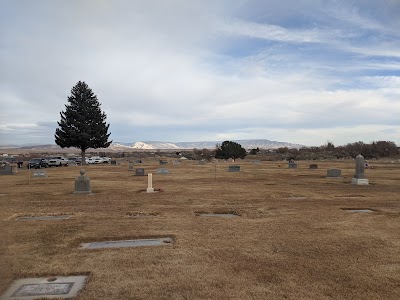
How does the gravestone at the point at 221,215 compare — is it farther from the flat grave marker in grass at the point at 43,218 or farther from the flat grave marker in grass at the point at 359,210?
the flat grave marker in grass at the point at 43,218

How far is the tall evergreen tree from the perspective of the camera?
54.6m

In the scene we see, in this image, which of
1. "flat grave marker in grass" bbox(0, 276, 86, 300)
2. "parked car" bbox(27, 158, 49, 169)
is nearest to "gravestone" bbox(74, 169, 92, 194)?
"flat grave marker in grass" bbox(0, 276, 86, 300)

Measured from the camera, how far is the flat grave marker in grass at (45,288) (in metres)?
5.16

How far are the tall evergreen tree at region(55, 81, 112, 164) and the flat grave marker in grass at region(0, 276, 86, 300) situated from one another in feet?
165

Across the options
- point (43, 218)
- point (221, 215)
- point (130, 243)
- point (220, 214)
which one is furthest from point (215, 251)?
point (43, 218)

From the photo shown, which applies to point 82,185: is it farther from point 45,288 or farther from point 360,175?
point 360,175

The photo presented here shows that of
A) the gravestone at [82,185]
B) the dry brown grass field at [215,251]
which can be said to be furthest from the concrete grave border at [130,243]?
the gravestone at [82,185]

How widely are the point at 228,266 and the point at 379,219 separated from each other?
640cm

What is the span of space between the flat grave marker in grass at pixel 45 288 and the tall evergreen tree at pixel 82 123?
5041 cm

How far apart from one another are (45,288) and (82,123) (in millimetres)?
51913

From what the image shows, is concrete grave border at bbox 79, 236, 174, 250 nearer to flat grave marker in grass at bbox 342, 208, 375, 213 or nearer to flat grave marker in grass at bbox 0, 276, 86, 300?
flat grave marker in grass at bbox 0, 276, 86, 300

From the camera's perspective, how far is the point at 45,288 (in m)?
5.46

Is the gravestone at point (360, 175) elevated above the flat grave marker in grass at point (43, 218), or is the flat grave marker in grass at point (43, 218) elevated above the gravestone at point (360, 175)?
the gravestone at point (360, 175)

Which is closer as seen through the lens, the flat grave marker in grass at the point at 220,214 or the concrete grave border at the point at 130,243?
the concrete grave border at the point at 130,243
